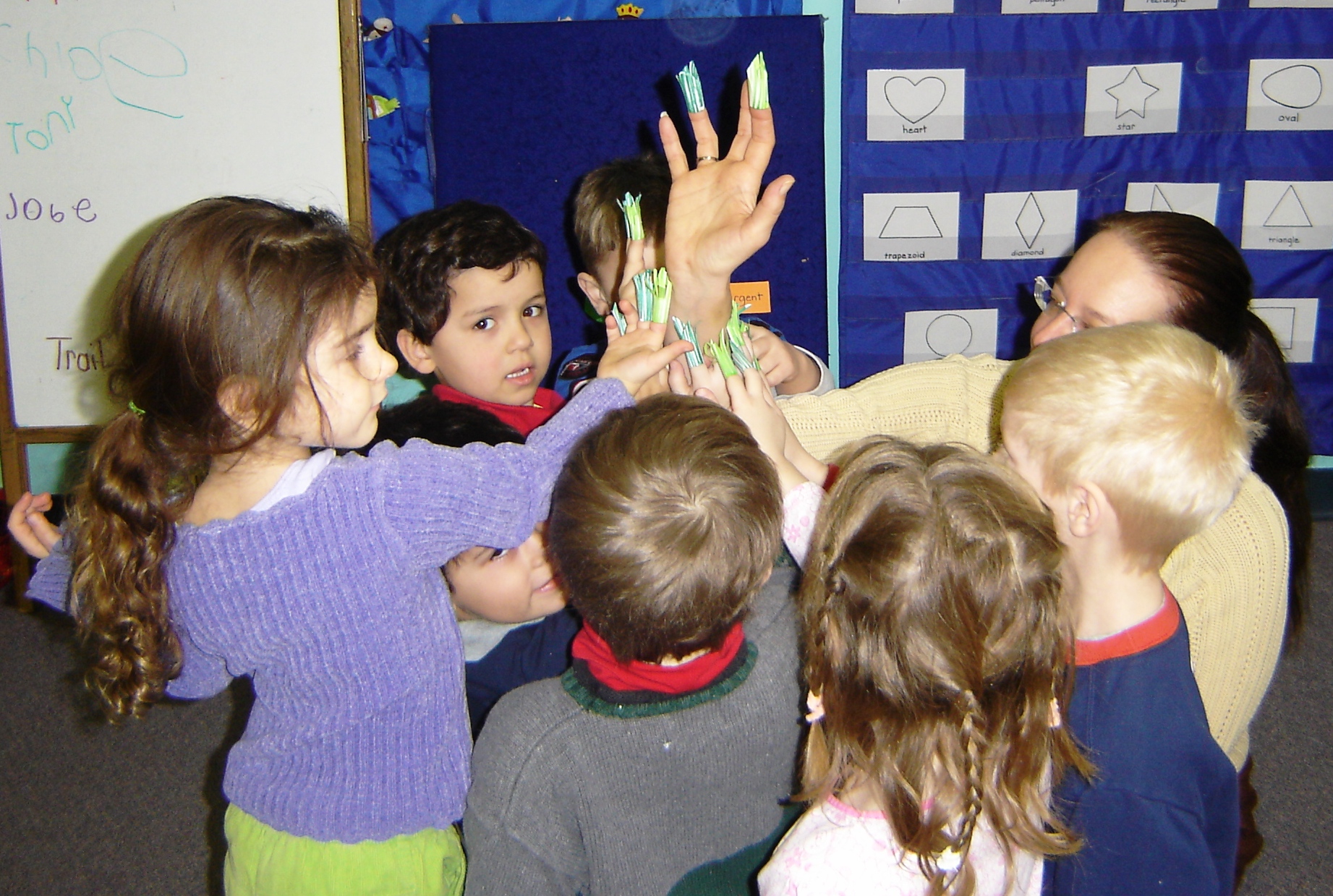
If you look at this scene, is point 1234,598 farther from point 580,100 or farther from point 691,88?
point 580,100

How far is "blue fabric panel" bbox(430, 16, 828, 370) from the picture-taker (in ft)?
9.50

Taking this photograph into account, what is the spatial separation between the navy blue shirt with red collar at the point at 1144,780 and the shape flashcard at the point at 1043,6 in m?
2.47

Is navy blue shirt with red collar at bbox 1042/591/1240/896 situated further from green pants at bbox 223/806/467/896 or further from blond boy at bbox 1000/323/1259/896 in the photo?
green pants at bbox 223/806/467/896

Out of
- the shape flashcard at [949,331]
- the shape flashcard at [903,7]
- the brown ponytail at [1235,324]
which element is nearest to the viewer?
the brown ponytail at [1235,324]

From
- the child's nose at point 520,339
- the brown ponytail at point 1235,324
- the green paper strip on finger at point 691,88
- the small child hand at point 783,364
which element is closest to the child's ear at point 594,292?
the child's nose at point 520,339

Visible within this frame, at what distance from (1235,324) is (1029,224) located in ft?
5.59

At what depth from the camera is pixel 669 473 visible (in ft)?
3.29

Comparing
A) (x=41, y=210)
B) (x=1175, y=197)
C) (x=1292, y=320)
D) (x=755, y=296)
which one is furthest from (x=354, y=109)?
(x=1292, y=320)

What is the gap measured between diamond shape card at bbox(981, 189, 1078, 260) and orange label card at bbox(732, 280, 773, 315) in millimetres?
781

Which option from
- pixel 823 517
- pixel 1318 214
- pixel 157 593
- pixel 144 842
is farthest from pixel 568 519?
pixel 1318 214

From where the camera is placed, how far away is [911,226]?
3148 millimetres

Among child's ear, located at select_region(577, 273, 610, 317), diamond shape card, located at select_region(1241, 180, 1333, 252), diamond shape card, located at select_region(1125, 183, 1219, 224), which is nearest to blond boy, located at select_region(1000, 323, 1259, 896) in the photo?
child's ear, located at select_region(577, 273, 610, 317)

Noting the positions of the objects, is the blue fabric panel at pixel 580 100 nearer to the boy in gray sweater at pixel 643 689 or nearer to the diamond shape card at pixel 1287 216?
the diamond shape card at pixel 1287 216

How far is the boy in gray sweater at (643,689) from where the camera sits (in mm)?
997
